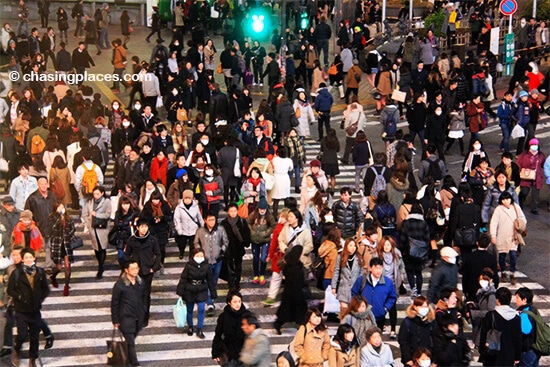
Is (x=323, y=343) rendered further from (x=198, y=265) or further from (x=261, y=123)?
(x=261, y=123)

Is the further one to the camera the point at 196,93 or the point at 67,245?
the point at 196,93

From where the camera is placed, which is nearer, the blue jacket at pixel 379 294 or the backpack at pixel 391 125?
the blue jacket at pixel 379 294

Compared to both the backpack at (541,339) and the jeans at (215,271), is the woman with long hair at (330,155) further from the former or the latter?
the backpack at (541,339)

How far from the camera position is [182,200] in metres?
19.5

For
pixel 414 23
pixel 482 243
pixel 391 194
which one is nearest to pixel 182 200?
pixel 391 194

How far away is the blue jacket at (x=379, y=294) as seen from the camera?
16.6 metres

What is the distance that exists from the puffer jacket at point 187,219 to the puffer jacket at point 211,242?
4.57ft

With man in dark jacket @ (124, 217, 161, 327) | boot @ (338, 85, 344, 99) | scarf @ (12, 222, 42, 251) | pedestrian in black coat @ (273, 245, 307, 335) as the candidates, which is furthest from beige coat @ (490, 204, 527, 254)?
boot @ (338, 85, 344, 99)

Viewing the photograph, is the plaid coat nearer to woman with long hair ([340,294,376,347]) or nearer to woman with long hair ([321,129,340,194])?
woman with long hair ([340,294,376,347])

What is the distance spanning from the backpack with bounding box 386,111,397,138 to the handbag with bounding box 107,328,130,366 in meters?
10.7

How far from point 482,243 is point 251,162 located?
6819mm

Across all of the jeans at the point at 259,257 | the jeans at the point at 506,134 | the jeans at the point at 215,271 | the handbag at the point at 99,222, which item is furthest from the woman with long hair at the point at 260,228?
the jeans at the point at 506,134

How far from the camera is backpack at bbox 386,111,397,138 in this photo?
1012 inches

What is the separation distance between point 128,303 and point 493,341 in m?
4.42
